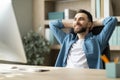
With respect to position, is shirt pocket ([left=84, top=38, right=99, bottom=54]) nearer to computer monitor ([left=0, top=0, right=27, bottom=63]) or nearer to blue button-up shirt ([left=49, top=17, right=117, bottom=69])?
blue button-up shirt ([left=49, top=17, right=117, bottom=69])

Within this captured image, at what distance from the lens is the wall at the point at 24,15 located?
355 centimetres

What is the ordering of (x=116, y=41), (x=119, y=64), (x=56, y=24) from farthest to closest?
(x=116, y=41), (x=56, y=24), (x=119, y=64)

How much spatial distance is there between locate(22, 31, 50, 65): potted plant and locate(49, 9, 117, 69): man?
0.91 m

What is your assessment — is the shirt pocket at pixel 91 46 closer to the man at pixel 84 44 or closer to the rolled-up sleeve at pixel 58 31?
the man at pixel 84 44

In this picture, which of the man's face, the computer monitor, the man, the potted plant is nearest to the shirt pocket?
the man

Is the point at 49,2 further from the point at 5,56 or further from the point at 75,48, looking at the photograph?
the point at 5,56

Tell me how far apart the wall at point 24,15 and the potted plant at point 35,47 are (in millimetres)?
188

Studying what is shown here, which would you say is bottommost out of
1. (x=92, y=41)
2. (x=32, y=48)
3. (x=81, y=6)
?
(x=32, y=48)

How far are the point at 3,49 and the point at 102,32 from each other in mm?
1178

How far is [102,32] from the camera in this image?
230 centimetres

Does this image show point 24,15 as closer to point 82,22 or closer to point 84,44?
point 82,22

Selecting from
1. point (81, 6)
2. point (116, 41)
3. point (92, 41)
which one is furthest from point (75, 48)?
point (81, 6)

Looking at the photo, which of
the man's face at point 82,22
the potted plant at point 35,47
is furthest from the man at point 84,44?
the potted plant at point 35,47

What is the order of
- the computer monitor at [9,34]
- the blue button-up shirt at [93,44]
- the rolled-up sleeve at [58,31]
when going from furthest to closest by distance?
the rolled-up sleeve at [58,31]
the blue button-up shirt at [93,44]
the computer monitor at [9,34]
